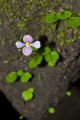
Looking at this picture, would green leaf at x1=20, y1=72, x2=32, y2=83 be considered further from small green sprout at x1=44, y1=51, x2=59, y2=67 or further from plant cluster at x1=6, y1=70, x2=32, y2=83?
small green sprout at x1=44, y1=51, x2=59, y2=67

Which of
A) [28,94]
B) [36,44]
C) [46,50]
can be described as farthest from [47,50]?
[28,94]

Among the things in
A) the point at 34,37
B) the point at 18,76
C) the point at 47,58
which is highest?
the point at 34,37

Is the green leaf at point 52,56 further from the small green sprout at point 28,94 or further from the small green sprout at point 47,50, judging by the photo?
the small green sprout at point 28,94

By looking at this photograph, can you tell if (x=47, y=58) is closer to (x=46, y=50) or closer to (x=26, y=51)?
(x=46, y=50)

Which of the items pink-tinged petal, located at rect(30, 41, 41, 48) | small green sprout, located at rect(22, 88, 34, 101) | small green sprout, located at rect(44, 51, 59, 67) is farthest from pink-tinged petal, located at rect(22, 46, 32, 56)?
small green sprout, located at rect(22, 88, 34, 101)

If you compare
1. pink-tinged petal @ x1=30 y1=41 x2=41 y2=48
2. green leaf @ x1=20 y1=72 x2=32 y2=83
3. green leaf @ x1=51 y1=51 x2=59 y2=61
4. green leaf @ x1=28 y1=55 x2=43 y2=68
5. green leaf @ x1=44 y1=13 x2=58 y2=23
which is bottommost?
green leaf @ x1=20 y1=72 x2=32 y2=83

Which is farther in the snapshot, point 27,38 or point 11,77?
point 11,77

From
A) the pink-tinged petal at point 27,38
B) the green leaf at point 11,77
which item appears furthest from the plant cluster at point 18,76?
the pink-tinged petal at point 27,38

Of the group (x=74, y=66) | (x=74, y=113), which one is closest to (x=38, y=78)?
(x=74, y=66)

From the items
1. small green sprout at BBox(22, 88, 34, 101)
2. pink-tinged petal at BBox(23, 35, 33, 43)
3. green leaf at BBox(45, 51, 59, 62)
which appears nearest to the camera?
pink-tinged petal at BBox(23, 35, 33, 43)
